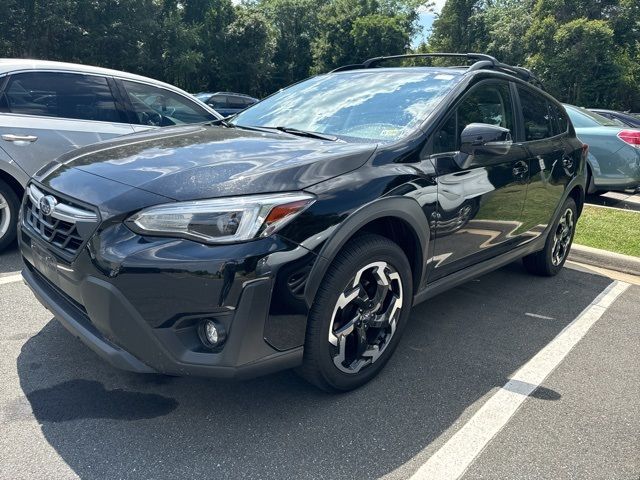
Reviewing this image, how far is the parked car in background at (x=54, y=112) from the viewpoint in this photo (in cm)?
439

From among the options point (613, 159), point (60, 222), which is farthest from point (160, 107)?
point (613, 159)

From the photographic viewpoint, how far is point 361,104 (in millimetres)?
3314

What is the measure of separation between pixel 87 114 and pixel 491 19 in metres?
43.3

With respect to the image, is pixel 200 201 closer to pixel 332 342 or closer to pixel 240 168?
pixel 240 168

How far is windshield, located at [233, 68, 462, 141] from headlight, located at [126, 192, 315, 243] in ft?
3.44

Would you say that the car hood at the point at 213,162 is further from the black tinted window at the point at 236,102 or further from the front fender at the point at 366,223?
the black tinted window at the point at 236,102

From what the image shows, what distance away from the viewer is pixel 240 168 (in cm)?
237

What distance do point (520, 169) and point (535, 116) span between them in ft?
2.45

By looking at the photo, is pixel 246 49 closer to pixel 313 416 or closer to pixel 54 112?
pixel 54 112

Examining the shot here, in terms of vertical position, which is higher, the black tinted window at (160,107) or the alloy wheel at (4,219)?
the black tinted window at (160,107)

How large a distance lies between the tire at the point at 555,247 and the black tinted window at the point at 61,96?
4.19 meters

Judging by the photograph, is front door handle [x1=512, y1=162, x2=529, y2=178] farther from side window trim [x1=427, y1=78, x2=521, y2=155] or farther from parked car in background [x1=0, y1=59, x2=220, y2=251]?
parked car in background [x1=0, y1=59, x2=220, y2=251]

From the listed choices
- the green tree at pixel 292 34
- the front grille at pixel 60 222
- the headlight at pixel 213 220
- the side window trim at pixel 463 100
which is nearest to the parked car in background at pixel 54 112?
the front grille at pixel 60 222

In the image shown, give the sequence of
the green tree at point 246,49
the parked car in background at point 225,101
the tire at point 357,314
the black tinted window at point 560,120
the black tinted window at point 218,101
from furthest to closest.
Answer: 1. the green tree at point 246,49
2. the black tinted window at point 218,101
3. the parked car in background at point 225,101
4. the black tinted window at point 560,120
5. the tire at point 357,314
